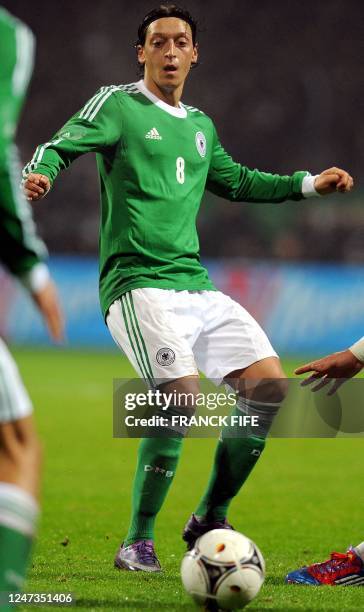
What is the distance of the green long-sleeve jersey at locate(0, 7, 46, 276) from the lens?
8.46 ft

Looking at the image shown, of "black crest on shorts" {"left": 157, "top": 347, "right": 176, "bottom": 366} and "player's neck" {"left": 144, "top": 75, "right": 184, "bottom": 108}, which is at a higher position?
"player's neck" {"left": 144, "top": 75, "right": 184, "bottom": 108}

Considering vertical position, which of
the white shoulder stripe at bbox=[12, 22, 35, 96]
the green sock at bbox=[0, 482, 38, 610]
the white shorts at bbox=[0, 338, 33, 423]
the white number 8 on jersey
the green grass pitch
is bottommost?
the green grass pitch

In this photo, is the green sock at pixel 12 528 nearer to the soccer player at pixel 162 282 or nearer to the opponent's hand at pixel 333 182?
the soccer player at pixel 162 282

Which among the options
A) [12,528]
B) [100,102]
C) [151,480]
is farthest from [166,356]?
[12,528]

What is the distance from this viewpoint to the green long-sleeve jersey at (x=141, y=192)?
4.67m

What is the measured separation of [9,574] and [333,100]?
1911 centimetres

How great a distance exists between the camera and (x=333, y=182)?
515 centimetres

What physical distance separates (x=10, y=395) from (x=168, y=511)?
3606 mm

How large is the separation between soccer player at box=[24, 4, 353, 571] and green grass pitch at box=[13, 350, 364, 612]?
1.17 feet

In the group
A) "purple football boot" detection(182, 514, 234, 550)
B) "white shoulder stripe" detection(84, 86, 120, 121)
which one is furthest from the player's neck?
"purple football boot" detection(182, 514, 234, 550)

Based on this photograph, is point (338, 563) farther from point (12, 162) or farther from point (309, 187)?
point (12, 162)

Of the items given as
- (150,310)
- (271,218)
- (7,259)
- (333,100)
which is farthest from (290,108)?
(7,259)

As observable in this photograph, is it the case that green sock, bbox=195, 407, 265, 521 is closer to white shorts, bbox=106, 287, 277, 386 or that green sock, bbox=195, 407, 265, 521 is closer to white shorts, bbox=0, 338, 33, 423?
white shorts, bbox=106, 287, 277, 386

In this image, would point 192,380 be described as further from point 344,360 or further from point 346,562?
point 346,562
